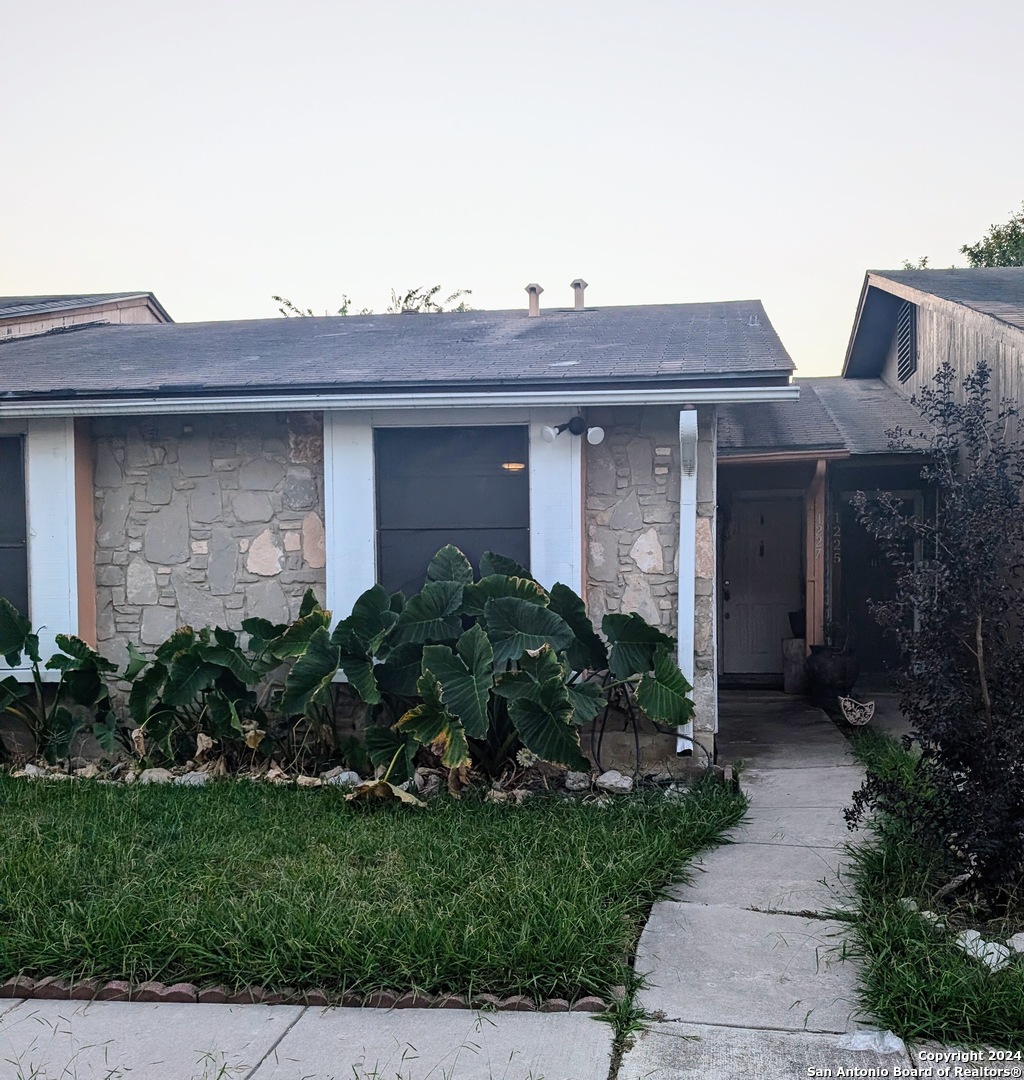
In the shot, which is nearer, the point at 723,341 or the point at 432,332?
the point at 723,341

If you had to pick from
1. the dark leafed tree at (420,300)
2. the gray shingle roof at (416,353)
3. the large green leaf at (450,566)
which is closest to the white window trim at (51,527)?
the gray shingle roof at (416,353)

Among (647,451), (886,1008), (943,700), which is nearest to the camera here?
(886,1008)

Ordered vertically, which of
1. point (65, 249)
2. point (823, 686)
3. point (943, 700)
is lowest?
point (823, 686)

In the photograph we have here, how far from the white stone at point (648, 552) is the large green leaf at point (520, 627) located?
0.83 metres

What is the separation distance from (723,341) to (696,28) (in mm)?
3996

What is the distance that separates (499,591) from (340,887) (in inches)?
82.6


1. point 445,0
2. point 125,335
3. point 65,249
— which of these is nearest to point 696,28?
point 445,0

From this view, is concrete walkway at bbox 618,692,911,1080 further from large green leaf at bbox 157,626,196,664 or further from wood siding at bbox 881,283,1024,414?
wood siding at bbox 881,283,1024,414

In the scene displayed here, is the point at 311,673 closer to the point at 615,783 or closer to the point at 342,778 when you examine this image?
the point at 342,778

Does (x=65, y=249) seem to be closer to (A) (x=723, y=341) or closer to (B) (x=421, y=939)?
(A) (x=723, y=341)

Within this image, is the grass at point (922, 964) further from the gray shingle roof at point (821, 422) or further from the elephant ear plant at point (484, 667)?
the gray shingle roof at point (821, 422)

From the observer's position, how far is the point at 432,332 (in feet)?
27.3

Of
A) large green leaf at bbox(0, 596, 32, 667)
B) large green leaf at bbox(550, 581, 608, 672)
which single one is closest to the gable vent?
large green leaf at bbox(550, 581, 608, 672)

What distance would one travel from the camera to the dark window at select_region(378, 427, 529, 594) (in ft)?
20.5
